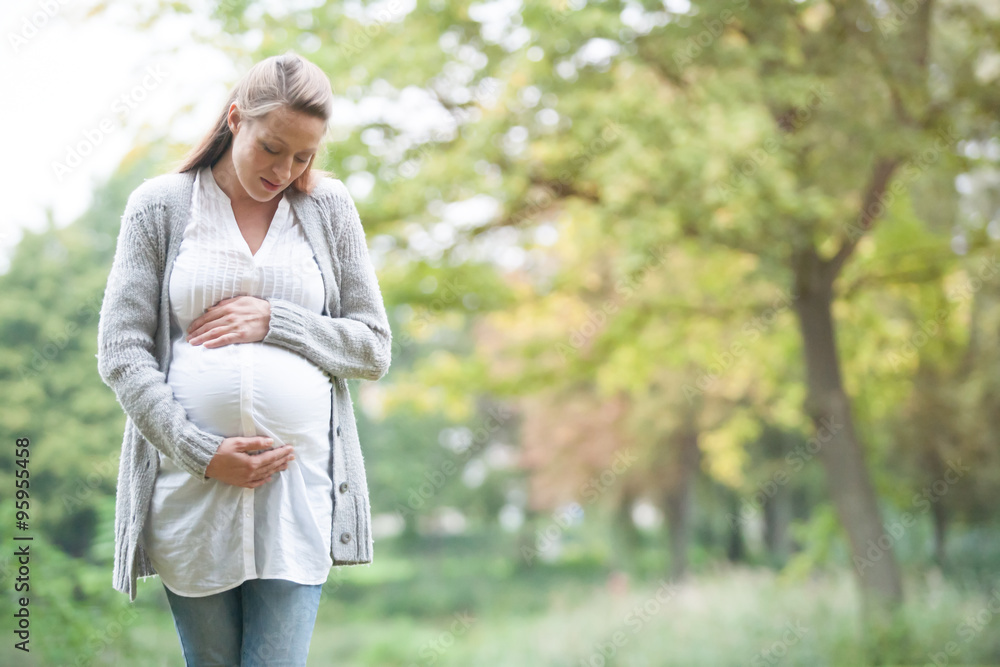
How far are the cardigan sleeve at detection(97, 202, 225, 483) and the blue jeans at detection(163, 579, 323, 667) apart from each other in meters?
0.26

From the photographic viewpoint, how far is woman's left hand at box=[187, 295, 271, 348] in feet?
6.03

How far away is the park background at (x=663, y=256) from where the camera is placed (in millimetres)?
6211

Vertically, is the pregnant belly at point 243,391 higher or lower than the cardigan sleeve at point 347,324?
lower

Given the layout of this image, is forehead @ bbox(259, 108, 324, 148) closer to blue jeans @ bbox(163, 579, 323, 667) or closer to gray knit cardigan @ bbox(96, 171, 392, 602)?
gray knit cardigan @ bbox(96, 171, 392, 602)

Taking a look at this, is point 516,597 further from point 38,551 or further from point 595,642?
point 38,551

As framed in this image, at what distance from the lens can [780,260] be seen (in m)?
7.15

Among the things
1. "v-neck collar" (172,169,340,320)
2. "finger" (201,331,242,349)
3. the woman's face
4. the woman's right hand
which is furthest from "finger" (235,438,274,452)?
the woman's face

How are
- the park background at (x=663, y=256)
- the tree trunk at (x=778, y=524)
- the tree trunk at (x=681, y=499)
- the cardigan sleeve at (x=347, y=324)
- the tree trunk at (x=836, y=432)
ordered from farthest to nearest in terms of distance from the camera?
the tree trunk at (x=778, y=524) < the tree trunk at (x=681, y=499) < the tree trunk at (x=836, y=432) < the park background at (x=663, y=256) < the cardigan sleeve at (x=347, y=324)

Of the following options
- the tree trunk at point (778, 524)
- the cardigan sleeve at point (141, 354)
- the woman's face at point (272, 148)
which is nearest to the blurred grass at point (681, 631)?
the cardigan sleeve at point (141, 354)

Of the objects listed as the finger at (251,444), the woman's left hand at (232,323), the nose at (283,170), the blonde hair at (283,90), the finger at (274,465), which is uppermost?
the blonde hair at (283,90)

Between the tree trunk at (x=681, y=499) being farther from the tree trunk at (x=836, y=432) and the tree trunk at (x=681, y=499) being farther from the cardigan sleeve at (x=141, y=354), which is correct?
the cardigan sleeve at (x=141, y=354)

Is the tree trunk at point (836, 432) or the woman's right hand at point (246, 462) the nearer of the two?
the woman's right hand at point (246, 462)

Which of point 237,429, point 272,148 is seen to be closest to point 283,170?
point 272,148

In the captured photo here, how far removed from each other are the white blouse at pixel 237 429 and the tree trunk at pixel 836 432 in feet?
21.6
